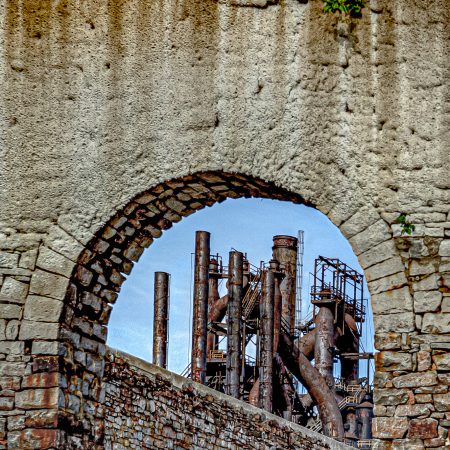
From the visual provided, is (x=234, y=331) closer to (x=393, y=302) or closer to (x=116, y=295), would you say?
(x=116, y=295)

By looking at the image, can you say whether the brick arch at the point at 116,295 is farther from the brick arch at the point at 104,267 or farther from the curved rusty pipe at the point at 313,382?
the curved rusty pipe at the point at 313,382

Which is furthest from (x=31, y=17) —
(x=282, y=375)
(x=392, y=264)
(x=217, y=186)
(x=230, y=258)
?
(x=282, y=375)

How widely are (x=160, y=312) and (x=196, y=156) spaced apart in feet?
60.6

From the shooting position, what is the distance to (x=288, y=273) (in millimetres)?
31078

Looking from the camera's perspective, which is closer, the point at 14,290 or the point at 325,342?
the point at 14,290

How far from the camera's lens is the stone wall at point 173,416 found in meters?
12.9

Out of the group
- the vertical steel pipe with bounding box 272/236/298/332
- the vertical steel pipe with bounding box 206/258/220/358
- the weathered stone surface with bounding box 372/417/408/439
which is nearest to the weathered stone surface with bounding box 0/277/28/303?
the weathered stone surface with bounding box 372/417/408/439

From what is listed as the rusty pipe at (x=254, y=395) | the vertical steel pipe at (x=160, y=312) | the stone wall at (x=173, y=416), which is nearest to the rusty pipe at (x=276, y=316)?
the rusty pipe at (x=254, y=395)

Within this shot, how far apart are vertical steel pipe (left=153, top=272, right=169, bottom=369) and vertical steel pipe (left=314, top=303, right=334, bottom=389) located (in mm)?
5243

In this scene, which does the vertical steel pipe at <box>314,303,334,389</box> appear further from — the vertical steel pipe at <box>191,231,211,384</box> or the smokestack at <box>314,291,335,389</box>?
the vertical steel pipe at <box>191,231,211,384</box>

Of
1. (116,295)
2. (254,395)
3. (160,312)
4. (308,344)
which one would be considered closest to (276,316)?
(254,395)

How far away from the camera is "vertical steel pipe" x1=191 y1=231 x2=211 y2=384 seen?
2481cm

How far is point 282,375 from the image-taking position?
1115 inches

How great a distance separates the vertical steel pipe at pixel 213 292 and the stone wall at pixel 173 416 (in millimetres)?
12271
